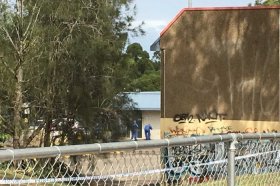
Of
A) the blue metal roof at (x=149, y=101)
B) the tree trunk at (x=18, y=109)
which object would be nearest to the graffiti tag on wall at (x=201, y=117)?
the tree trunk at (x=18, y=109)

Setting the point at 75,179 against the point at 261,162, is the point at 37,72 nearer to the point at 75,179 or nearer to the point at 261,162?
the point at 261,162

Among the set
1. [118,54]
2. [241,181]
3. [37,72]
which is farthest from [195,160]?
[118,54]

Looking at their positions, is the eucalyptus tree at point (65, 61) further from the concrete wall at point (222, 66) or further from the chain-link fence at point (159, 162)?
the chain-link fence at point (159, 162)

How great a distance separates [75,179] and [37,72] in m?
16.0

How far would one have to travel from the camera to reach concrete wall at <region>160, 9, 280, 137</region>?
754 inches

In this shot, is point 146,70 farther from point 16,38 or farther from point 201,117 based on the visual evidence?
point 16,38

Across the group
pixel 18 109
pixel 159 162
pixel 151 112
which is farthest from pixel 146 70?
pixel 159 162

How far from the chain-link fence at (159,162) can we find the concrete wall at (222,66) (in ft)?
43.0

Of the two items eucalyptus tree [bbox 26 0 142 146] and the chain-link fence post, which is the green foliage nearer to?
eucalyptus tree [bbox 26 0 142 146]

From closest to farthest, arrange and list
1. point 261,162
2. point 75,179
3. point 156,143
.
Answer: point 75,179 < point 156,143 < point 261,162

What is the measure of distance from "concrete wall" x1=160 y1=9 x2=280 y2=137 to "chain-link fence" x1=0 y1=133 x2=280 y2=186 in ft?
43.0

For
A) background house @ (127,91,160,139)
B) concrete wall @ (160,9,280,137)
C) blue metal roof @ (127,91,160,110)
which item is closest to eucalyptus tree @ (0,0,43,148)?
concrete wall @ (160,9,280,137)

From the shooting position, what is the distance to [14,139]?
2027 cm

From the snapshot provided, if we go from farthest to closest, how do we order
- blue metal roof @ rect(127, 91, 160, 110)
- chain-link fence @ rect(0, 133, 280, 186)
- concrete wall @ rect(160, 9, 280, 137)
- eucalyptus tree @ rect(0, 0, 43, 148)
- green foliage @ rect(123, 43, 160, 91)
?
green foliage @ rect(123, 43, 160, 91) < blue metal roof @ rect(127, 91, 160, 110) < concrete wall @ rect(160, 9, 280, 137) < eucalyptus tree @ rect(0, 0, 43, 148) < chain-link fence @ rect(0, 133, 280, 186)
